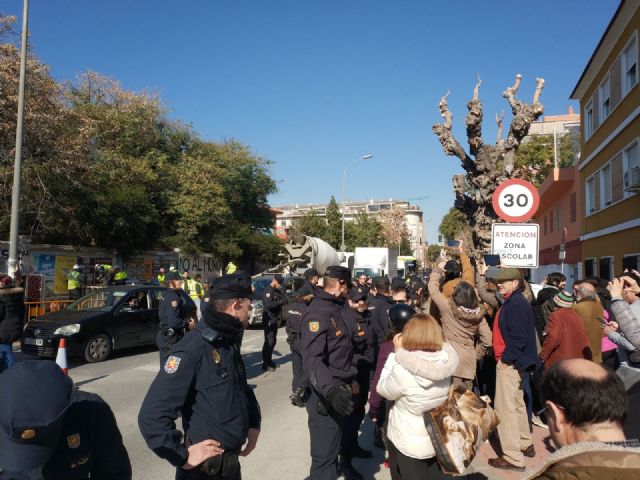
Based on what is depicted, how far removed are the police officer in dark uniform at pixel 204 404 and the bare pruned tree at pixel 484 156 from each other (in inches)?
360

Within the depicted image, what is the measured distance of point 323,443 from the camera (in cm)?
396

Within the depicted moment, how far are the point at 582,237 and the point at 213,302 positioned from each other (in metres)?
20.6

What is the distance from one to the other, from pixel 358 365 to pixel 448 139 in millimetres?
7657

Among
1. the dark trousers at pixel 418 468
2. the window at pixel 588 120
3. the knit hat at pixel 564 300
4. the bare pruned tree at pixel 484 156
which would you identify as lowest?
the dark trousers at pixel 418 468

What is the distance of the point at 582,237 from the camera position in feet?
66.4

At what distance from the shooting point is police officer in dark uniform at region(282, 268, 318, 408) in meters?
4.12

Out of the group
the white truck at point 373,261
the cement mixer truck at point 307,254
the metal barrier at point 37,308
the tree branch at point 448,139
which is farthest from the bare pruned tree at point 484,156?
the white truck at point 373,261

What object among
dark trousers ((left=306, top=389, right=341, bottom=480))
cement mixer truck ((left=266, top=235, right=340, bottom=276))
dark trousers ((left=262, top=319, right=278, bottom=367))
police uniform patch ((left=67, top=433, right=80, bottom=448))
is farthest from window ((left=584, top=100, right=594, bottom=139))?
police uniform patch ((left=67, top=433, right=80, bottom=448))

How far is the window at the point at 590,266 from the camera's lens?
18.7 m

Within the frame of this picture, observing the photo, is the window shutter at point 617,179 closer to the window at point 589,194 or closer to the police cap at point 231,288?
the window at point 589,194

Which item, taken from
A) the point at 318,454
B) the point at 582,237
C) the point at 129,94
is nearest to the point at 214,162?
the point at 129,94

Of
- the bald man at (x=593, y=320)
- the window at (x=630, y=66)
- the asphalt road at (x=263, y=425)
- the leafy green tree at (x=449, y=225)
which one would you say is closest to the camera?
the asphalt road at (x=263, y=425)

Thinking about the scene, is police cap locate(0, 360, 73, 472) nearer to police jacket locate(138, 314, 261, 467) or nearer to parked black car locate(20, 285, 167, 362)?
police jacket locate(138, 314, 261, 467)

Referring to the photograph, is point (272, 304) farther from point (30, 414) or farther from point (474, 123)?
point (30, 414)
